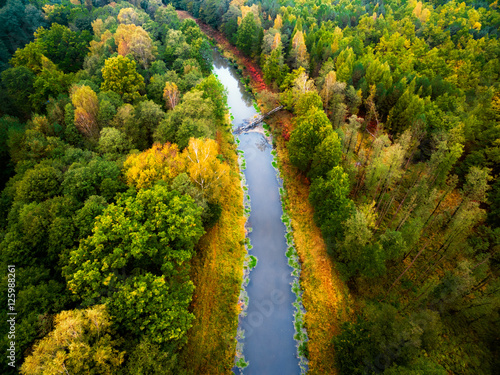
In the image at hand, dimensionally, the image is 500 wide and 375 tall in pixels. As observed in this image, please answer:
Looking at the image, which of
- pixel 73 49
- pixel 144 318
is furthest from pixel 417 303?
pixel 73 49

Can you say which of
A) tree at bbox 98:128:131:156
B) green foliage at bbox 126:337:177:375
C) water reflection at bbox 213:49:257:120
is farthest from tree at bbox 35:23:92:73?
green foliage at bbox 126:337:177:375

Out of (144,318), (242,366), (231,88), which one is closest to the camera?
(144,318)

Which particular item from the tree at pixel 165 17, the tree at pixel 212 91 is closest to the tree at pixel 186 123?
the tree at pixel 212 91

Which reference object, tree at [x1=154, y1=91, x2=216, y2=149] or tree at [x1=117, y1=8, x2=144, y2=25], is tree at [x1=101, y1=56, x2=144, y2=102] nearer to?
tree at [x1=154, y1=91, x2=216, y2=149]

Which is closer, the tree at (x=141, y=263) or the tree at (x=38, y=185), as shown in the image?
the tree at (x=141, y=263)

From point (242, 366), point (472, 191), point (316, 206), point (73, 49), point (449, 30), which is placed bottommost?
point (242, 366)

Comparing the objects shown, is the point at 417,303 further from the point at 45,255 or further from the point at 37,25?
the point at 37,25

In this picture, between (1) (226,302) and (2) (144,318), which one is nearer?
(2) (144,318)

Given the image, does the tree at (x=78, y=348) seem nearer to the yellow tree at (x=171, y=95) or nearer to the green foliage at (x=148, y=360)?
the green foliage at (x=148, y=360)
